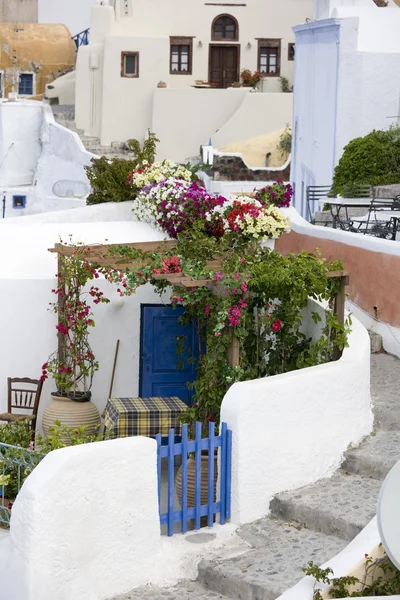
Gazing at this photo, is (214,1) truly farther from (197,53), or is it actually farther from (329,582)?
(329,582)

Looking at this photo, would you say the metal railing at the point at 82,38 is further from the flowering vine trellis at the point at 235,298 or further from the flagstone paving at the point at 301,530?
the flagstone paving at the point at 301,530

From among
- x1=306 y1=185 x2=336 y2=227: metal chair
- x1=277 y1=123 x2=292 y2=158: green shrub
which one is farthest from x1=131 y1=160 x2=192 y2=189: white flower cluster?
x1=277 y1=123 x2=292 y2=158: green shrub

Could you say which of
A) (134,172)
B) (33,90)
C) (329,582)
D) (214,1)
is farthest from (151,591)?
(33,90)

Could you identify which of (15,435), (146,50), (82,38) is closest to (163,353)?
(15,435)

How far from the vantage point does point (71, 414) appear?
13.2m

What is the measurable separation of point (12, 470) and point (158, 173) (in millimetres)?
6591

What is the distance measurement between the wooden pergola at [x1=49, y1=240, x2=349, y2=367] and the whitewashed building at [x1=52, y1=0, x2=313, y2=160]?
30.1m

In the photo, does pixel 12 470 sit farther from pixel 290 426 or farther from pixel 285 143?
pixel 285 143

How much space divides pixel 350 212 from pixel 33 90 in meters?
34.4

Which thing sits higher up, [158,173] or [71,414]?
[158,173]

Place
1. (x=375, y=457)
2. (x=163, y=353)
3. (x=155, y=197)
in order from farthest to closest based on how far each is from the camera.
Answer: (x=155, y=197)
(x=163, y=353)
(x=375, y=457)

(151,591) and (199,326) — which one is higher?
(199,326)

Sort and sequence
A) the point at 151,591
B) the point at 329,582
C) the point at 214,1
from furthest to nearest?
the point at 214,1 < the point at 151,591 < the point at 329,582

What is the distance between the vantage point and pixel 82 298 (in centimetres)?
1359
